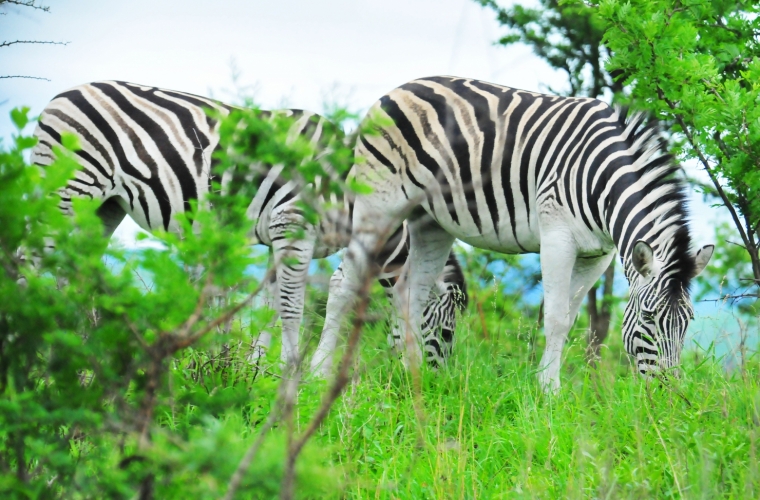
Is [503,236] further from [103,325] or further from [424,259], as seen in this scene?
[103,325]

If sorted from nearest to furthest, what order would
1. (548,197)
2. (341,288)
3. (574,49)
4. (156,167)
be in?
1. (548,197)
2. (341,288)
3. (156,167)
4. (574,49)

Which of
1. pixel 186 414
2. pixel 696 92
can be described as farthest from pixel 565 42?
pixel 186 414

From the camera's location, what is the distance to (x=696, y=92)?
17.5 ft

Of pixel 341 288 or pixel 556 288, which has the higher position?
pixel 556 288

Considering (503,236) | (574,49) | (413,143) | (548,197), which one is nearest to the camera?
(548,197)

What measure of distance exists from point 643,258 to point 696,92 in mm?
1747

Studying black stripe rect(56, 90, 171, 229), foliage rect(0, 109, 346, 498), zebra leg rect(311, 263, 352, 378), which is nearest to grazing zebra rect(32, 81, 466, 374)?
black stripe rect(56, 90, 171, 229)

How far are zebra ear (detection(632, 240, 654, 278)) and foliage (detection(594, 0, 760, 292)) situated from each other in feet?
3.78

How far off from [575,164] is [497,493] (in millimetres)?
2569

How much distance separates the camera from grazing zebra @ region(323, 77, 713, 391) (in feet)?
14.2

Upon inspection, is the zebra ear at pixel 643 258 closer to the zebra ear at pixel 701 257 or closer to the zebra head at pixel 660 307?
the zebra head at pixel 660 307

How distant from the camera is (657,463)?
10.7ft

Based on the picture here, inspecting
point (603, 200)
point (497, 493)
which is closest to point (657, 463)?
point (497, 493)

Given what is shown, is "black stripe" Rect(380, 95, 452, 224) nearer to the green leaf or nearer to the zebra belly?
the zebra belly
